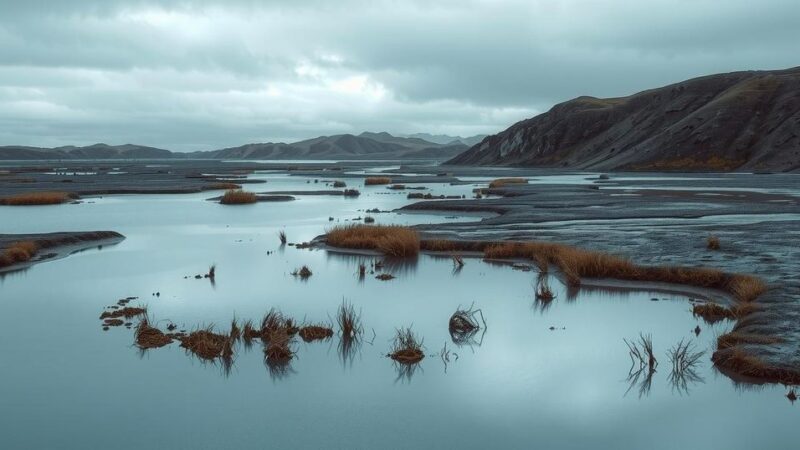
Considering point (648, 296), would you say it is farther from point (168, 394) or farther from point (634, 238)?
point (168, 394)

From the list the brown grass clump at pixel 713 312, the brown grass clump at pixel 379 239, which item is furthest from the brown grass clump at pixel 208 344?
the brown grass clump at pixel 379 239

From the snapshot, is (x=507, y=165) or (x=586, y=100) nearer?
(x=507, y=165)

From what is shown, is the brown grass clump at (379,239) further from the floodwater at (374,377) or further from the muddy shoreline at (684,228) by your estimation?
the floodwater at (374,377)

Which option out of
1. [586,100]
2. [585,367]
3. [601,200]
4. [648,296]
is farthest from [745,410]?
[586,100]

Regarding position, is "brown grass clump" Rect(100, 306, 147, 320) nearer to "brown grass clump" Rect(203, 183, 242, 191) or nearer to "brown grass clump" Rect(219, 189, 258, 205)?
"brown grass clump" Rect(219, 189, 258, 205)

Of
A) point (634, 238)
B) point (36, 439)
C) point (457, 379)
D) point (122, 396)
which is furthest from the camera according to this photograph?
point (634, 238)

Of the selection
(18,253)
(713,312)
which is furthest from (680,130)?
(18,253)

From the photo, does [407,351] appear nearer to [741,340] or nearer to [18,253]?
[741,340]
